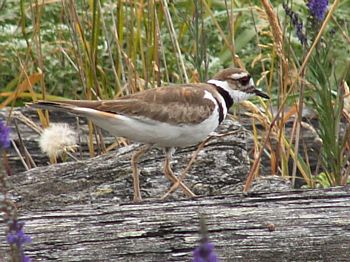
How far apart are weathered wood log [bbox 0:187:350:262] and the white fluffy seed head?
148 centimetres

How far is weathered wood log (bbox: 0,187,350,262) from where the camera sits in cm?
269

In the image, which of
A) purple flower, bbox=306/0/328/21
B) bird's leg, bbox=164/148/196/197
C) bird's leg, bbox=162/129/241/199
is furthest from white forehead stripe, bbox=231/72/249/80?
purple flower, bbox=306/0/328/21

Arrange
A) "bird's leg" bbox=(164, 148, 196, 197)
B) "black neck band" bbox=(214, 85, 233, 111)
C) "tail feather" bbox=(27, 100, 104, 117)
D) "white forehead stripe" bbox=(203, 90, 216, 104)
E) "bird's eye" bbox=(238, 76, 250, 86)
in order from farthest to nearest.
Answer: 1. "bird's eye" bbox=(238, 76, 250, 86)
2. "black neck band" bbox=(214, 85, 233, 111)
3. "white forehead stripe" bbox=(203, 90, 216, 104)
4. "bird's leg" bbox=(164, 148, 196, 197)
5. "tail feather" bbox=(27, 100, 104, 117)

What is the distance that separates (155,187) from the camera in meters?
4.21

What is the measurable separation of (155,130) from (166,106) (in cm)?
11

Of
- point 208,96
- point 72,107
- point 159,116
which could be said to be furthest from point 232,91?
point 72,107

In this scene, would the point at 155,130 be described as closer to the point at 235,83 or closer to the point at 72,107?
the point at 72,107

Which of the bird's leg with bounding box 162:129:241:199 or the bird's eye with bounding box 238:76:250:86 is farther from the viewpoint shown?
the bird's eye with bounding box 238:76:250:86

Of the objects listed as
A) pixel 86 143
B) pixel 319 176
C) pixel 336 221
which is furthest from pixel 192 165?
pixel 336 221

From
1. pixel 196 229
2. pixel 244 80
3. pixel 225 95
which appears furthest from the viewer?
pixel 244 80

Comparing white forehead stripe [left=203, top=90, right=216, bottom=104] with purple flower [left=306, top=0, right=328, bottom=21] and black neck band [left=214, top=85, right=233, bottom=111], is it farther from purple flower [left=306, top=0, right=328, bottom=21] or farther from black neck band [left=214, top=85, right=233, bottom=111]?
purple flower [left=306, top=0, right=328, bottom=21]

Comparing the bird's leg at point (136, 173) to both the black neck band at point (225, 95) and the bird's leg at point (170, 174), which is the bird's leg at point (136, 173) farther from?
the black neck band at point (225, 95)

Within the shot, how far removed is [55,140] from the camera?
450cm

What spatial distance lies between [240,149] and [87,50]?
868 mm
